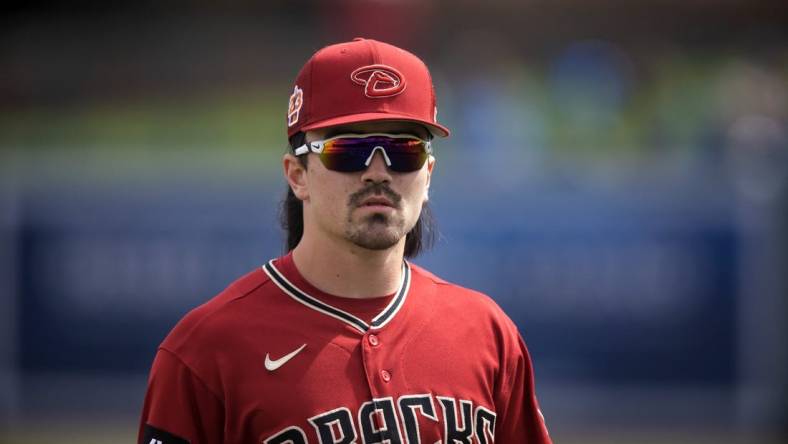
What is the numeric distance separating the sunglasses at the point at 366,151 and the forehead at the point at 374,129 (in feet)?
0.06

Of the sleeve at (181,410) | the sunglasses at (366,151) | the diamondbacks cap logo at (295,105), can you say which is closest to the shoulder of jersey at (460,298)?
the sunglasses at (366,151)

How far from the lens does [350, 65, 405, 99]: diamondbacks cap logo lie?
3121 mm

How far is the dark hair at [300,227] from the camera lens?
357 centimetres

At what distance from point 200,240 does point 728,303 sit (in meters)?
4.15

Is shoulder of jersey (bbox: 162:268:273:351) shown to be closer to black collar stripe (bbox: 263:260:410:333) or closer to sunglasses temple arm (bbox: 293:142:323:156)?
black collar stripe (bbox: 263:260:410:333)

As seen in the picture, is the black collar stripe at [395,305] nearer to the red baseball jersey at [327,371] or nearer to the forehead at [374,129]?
the red baseball jersey at [327,371]

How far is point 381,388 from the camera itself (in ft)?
10.1

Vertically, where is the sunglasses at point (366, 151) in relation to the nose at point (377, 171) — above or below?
above

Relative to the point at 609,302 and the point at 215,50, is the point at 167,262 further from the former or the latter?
the point at 215,50

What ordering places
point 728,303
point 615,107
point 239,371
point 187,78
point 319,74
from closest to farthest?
point 239,371 → point 319,74 → point 728,303 → point 615,107 → point 187,78

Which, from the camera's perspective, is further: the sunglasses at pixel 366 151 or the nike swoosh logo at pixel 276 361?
the sunglasses at pixel 366 151

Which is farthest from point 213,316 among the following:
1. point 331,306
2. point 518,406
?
point 518,406

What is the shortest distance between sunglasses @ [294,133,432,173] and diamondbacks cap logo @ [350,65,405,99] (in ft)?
0.37

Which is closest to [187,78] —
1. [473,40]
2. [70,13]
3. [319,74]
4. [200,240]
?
[70,13]
